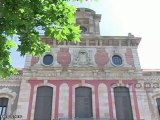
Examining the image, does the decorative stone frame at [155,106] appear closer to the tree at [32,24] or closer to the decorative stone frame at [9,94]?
the decorative stone frame at [9,94]

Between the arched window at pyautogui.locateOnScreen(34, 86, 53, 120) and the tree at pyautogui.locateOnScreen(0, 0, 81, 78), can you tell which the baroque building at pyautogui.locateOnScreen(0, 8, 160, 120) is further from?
the tree at pyautogui.locateOnScreen(0, 0, 81, 78)

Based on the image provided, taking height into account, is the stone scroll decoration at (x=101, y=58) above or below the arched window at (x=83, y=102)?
above

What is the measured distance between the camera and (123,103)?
60.0 ft

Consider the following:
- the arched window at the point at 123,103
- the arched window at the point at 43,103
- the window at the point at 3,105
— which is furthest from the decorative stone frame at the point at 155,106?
the window at the point at 3,105

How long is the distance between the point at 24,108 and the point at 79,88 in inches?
159

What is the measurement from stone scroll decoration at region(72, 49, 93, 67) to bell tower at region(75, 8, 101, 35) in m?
3.30

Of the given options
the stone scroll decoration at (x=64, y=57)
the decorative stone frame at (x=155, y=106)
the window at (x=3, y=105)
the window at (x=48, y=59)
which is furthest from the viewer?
the window at (x=48, y=59)

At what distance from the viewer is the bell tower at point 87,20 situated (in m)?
24.2

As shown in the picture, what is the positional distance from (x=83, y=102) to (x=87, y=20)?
936 centimetres

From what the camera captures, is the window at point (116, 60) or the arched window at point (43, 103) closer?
the arched window at point (43, 103)

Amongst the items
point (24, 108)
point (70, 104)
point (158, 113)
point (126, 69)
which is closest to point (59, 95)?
point (70, 104)

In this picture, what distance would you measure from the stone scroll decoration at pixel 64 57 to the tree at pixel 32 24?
33.9 feet

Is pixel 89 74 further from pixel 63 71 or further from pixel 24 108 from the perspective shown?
pixel 24 108

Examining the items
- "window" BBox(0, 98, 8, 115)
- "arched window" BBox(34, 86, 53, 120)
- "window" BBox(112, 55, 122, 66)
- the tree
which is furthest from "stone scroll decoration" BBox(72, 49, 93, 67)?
the tree
